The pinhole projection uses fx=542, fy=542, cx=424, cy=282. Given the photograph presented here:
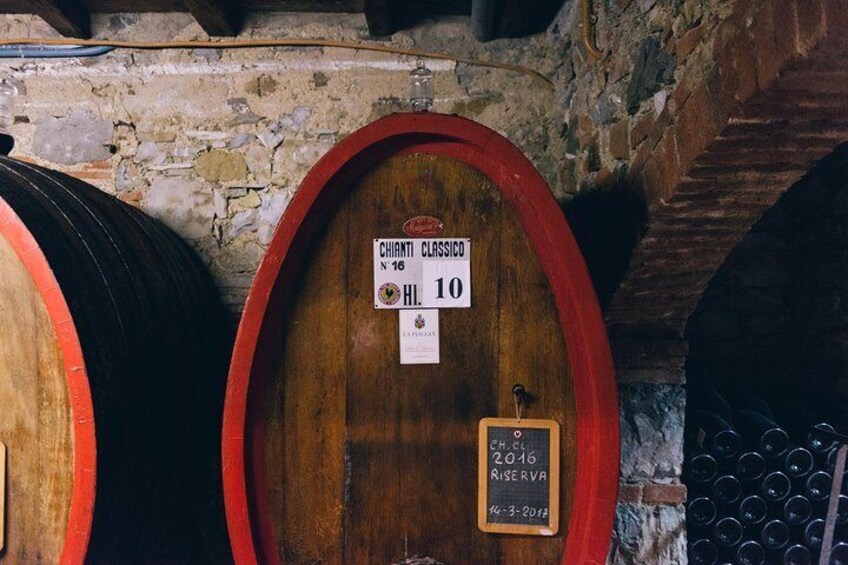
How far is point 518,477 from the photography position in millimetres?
1354

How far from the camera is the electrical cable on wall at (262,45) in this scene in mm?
2424

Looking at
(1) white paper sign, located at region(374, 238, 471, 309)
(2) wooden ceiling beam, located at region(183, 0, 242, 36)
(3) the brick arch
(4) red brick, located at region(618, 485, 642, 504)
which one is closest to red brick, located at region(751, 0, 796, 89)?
(3) the brick arch

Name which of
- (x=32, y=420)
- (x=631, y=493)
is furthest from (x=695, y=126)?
(x=32, y=420)

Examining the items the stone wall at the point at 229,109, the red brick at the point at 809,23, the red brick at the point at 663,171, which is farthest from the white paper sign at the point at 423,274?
the stone wall at the point at 229,109

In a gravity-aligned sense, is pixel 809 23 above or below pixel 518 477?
above

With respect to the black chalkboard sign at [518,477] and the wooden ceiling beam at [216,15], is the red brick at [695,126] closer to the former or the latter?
the black chalkboard sign at [518,477]

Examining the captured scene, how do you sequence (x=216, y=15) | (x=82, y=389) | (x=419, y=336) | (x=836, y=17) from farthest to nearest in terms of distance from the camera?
1. (x=216, y=15)
2. (x=419, y=336)
3. (x=82, y=389)
4. (x=836, y=17)

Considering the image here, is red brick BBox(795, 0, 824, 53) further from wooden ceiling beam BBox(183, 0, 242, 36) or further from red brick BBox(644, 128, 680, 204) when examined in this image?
wooden ceiling beam BBox(183, 0, 242, 36)

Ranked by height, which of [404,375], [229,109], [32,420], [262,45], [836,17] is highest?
[262,45]

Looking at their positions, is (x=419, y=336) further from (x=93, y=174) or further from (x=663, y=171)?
(x=93, y=174)

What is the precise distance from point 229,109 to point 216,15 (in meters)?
0.38

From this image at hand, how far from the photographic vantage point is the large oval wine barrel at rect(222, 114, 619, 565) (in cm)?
135

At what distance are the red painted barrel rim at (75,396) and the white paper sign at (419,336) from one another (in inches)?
29.5

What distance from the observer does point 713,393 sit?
2400 mm
